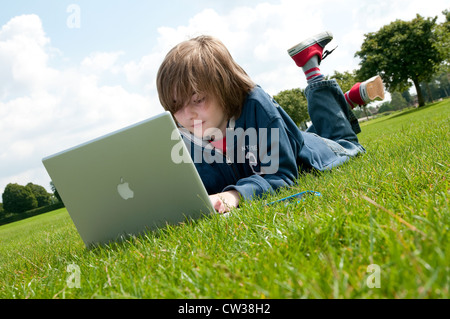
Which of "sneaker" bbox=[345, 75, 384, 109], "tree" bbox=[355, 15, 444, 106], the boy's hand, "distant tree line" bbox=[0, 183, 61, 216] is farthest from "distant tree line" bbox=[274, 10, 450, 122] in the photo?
"distant tree line" bbox=[0, 183, 61, 216]

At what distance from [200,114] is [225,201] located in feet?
3.58

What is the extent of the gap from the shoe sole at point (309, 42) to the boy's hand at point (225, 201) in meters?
2.58

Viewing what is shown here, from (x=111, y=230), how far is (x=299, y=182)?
153 centimetres

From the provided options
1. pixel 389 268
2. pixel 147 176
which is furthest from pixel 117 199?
pixel 389 268

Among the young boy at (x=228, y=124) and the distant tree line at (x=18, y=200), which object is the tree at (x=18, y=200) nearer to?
the distant tree line at (x=18, y=200)

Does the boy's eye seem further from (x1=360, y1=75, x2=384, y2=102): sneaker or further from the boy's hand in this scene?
(x1=360, y1=75, x2=384, y2=102): sneaker

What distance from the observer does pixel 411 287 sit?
78 cm

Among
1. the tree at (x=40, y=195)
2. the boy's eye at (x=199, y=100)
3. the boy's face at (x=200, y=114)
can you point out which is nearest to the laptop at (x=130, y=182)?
the boy's face at (x=200, y=114)

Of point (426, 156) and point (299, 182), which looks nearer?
point (426, 156)

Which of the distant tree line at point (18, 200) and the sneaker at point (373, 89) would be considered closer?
the sneaker at point (373, 89)

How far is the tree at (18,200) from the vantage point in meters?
63.1

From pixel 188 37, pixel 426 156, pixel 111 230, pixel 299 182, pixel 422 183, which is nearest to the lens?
pixel 422 183

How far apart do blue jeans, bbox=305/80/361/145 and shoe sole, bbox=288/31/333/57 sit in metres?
0.49
